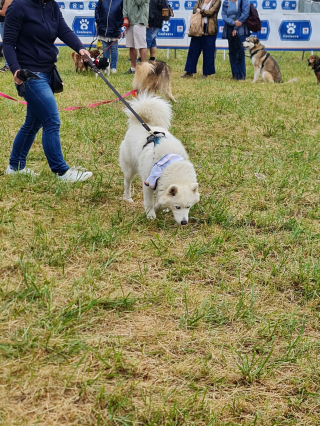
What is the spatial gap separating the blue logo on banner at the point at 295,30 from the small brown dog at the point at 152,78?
822cm

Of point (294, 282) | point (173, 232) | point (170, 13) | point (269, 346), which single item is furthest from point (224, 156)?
point (170, 13)

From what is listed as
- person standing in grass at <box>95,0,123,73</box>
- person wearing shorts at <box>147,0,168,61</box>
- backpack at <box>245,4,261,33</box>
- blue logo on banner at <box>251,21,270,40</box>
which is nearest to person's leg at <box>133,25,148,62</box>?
person standing in grass at <box>95,0,123,73</box>

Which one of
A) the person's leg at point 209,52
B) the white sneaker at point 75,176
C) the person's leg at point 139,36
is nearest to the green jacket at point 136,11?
the person's leg at point 139,36

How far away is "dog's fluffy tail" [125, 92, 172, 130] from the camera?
4023mm

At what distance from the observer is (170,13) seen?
12000 millimetres

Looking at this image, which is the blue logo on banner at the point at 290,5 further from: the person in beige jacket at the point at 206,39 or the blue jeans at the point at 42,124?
the blue jeans at the point at 42,124

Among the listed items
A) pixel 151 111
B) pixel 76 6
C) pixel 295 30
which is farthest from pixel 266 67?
pixel 151 111

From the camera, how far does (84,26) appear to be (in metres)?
14.8

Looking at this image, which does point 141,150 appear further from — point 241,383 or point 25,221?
point 241,383

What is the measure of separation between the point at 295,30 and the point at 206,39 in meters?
5.14

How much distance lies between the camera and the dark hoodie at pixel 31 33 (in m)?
3.58

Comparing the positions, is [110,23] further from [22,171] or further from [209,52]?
[22,171]

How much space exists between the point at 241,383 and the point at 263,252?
4.40ft

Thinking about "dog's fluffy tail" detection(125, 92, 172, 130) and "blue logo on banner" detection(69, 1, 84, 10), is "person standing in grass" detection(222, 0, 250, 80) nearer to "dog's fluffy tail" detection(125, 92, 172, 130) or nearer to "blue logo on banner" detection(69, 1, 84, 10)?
"blue logo on banner" detection(69, 1, 84, 10)
